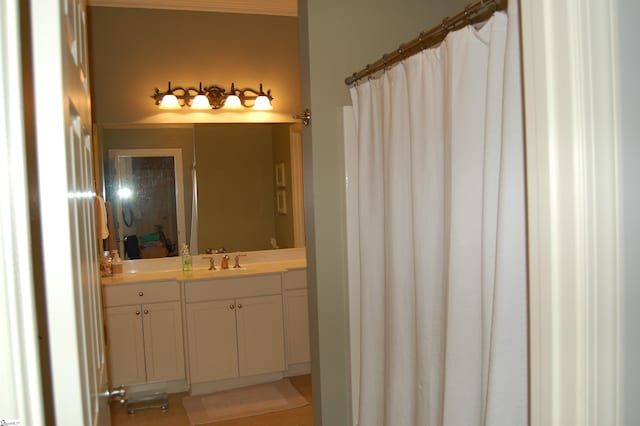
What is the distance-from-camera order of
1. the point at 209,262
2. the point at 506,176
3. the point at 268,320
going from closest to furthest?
the point at 506,176
the point at 268,320
the point at 209,262

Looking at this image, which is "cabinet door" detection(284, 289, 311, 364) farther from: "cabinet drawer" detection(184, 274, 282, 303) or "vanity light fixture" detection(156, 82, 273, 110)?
"vanity light fixture" detection(156, 82, 273, 110)

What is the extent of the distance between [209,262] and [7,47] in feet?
11.1

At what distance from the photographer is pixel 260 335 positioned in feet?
11.6

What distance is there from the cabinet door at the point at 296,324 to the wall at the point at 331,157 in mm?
1318

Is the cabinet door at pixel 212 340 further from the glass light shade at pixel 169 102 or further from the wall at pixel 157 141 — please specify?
the glass light shade at pixel 169 102

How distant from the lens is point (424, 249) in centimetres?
169

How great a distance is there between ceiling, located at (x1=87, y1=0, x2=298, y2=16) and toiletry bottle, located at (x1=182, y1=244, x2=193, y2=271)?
6.16ft

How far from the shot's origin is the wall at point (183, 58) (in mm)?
3594

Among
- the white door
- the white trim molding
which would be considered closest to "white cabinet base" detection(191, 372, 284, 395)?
the white door

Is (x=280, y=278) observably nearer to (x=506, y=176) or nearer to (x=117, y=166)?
(x=117, y=166)

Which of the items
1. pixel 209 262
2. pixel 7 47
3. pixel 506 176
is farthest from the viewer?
pixel 209 262

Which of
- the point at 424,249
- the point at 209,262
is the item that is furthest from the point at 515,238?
the point at 209,262

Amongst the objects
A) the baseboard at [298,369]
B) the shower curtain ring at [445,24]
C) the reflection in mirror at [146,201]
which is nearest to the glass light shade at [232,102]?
the reflection in mirror at [146,201]

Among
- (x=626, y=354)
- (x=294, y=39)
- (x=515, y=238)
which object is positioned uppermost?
(x=294, y=39)
